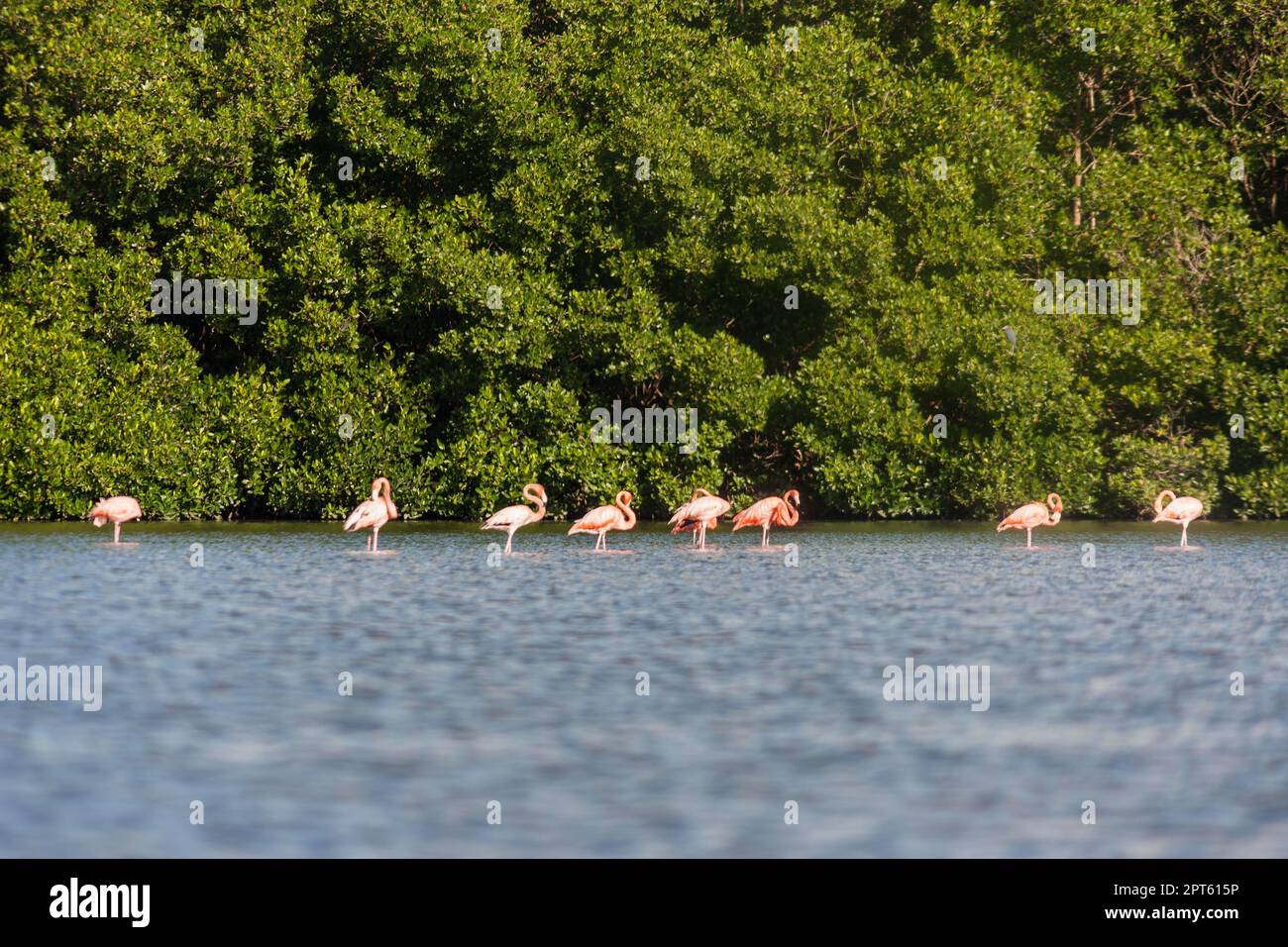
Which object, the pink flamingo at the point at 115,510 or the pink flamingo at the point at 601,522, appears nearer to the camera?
the pink flamingo at the point at 601,522

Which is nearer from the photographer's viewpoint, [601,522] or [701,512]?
[601,522]

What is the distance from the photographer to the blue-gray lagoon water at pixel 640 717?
302 inches

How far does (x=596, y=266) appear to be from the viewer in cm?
3453

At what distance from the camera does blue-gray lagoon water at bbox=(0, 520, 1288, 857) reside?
7676 mm

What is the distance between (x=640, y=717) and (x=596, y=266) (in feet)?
81.9

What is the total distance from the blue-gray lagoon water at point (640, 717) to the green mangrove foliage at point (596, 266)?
12770 mm

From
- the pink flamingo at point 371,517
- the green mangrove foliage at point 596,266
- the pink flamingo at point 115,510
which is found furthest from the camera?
the green mangrove foliage at point 596,266

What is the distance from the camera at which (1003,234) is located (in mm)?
34750

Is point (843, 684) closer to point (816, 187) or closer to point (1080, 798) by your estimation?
point (1080, 798)

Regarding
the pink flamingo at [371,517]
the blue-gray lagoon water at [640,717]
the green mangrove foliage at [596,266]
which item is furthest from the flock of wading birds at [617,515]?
the green mangrove foliage at [596,266]

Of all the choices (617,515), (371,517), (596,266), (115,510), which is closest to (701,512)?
(617,515)

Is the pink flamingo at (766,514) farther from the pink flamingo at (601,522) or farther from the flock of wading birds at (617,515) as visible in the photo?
the pink flamingo at (601,522)

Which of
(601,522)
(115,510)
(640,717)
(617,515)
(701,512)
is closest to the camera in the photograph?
(640,717)

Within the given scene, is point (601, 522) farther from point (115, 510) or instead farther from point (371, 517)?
point (115, 510)
